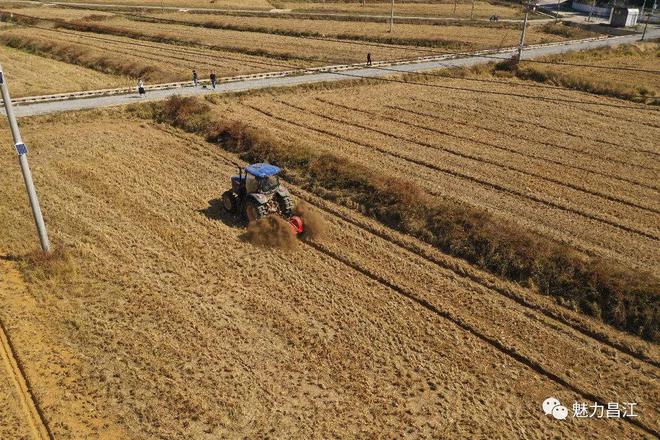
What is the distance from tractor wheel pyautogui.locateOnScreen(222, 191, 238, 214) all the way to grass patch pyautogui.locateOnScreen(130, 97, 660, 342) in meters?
3.91

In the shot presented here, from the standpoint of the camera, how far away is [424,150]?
25.9 metres

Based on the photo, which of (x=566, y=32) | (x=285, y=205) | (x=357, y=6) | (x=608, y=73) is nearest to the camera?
(x=285, y=205)

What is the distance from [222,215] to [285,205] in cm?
300

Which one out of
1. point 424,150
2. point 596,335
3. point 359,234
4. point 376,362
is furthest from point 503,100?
point 376,362

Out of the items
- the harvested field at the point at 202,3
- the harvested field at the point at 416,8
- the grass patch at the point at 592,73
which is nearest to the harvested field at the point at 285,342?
the grass patch at the point at 592,73

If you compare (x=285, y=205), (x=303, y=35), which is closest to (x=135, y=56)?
(x=303, y=35)

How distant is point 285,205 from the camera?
17578mm

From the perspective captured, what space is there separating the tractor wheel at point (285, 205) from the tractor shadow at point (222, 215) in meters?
1.68

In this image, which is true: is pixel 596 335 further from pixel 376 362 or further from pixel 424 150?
pixel 424 150

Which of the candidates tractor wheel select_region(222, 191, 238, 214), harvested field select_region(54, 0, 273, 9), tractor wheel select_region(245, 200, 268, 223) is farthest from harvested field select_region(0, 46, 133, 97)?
harvested field select_region(54, 0, 273, 9)

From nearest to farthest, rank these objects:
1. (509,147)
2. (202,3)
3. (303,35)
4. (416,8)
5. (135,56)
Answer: (509,147)
(135,56)
(303,35)
(416,8)
(202,3)

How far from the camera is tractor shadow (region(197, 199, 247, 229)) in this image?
18656 millimetres

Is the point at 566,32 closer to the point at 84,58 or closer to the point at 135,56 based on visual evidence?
the point at 135,56

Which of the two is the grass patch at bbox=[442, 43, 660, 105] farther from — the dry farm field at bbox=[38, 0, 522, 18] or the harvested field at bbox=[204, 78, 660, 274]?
the dry farm field at bbox=[38, 0, 522, 18]
